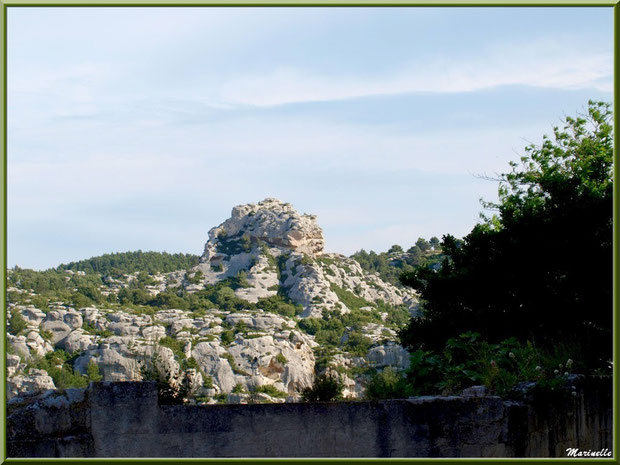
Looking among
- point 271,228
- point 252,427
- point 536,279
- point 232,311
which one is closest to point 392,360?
point 536,279

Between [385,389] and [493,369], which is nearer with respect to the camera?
[493,369]

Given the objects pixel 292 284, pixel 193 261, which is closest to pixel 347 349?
pixel 292 284

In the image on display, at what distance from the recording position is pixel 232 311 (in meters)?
91.2

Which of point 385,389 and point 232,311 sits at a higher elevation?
point 232,311

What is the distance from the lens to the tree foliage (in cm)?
1077

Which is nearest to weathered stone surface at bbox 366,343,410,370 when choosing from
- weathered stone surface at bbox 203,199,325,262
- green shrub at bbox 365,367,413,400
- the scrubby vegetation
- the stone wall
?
green shrub at bbox 365,367,413,400

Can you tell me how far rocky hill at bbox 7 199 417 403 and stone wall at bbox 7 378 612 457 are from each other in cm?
4451

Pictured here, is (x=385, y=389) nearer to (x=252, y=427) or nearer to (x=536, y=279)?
(x=252, y=427)

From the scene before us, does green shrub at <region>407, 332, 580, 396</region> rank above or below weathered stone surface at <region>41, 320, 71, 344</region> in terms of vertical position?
below

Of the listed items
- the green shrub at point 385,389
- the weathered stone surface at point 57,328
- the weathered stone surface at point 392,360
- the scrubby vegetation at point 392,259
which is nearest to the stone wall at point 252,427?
the green shrub at point 385,389

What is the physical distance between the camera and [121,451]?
528 centimetres

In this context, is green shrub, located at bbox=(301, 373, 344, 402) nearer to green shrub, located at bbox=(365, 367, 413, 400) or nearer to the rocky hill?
green shrub, located at bbox=(365, 367, 413, 400)

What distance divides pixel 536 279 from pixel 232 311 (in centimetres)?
8123

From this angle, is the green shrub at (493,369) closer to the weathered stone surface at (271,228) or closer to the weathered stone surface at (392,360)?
the weathered stone surface at (392,360)
